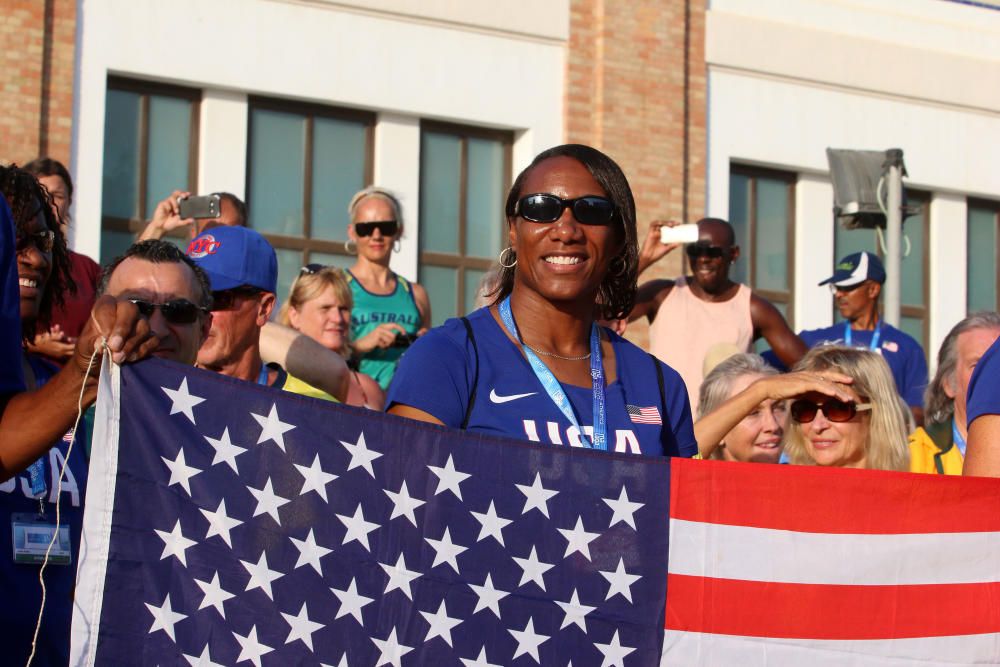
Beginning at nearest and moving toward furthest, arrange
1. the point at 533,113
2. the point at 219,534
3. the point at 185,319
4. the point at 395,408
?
the point at 219,534 → the point at 395,408 → the point at 185,319 → the point at 533,113

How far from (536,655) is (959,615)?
1.30 metres

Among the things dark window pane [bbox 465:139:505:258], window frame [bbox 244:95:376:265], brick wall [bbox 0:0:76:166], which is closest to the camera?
brick wall [bbox 0:0:76:166]

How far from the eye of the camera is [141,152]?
13531 mm

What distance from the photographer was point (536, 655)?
379 cm

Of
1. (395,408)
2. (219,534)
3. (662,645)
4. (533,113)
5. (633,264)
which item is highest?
(533,113)

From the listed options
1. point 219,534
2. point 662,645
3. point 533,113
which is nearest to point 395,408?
point 219,534

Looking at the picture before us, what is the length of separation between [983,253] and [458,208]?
6.63 meters

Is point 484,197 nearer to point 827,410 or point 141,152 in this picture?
point 141,152

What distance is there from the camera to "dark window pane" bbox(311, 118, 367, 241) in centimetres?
1440

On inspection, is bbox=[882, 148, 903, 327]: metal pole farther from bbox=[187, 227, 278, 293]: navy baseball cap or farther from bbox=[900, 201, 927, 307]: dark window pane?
bbox=[187, 227, 278, 293]: navy baseball cap

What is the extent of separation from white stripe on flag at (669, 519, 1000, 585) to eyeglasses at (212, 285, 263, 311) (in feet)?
5.89

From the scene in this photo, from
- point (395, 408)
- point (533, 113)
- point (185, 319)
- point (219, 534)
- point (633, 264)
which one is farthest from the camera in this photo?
point (533, 113)

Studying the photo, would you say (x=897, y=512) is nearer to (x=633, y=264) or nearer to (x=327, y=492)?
(x=633, y=264)

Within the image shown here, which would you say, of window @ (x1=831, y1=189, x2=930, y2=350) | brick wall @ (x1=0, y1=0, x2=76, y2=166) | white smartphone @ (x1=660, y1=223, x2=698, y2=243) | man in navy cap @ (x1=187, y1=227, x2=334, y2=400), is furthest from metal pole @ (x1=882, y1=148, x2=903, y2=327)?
man in navy cap @ (x1=187, y1=227, x2=334, y2=400)
